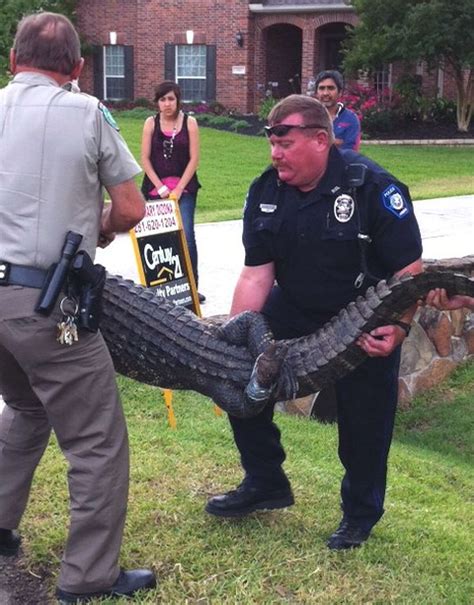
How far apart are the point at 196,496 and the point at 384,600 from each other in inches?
45.0

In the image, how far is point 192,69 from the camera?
2966 cm

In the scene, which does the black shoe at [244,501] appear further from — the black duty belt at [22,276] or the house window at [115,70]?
the house window at [115,70]

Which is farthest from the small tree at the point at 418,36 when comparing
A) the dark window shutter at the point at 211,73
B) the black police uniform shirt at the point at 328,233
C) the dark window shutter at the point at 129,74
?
the black police uniform shirt at the point at 328,233

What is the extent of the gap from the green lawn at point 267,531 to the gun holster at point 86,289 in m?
1.12

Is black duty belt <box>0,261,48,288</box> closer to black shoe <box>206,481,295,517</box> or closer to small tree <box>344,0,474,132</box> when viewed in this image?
black shoe <box>206,481,295,517</box>

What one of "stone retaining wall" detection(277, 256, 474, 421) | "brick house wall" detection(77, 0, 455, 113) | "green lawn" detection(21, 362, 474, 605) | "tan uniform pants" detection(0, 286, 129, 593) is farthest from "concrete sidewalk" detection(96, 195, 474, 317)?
"brick house wall" detection(77, 0, 455, 113)

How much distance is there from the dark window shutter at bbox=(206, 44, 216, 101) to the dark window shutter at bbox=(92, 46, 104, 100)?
12.3 feet

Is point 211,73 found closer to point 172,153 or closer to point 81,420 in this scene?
point 172,153

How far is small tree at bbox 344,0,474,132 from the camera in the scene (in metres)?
22.2

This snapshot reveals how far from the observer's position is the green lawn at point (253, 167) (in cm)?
1470

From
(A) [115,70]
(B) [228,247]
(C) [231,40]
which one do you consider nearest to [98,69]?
(A) [115,70]

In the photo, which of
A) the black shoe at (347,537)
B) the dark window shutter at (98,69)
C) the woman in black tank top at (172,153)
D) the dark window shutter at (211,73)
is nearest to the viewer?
Answer: the black shoe at (347,537)

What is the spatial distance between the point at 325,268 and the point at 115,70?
28.1 meters

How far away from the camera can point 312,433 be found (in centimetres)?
589
